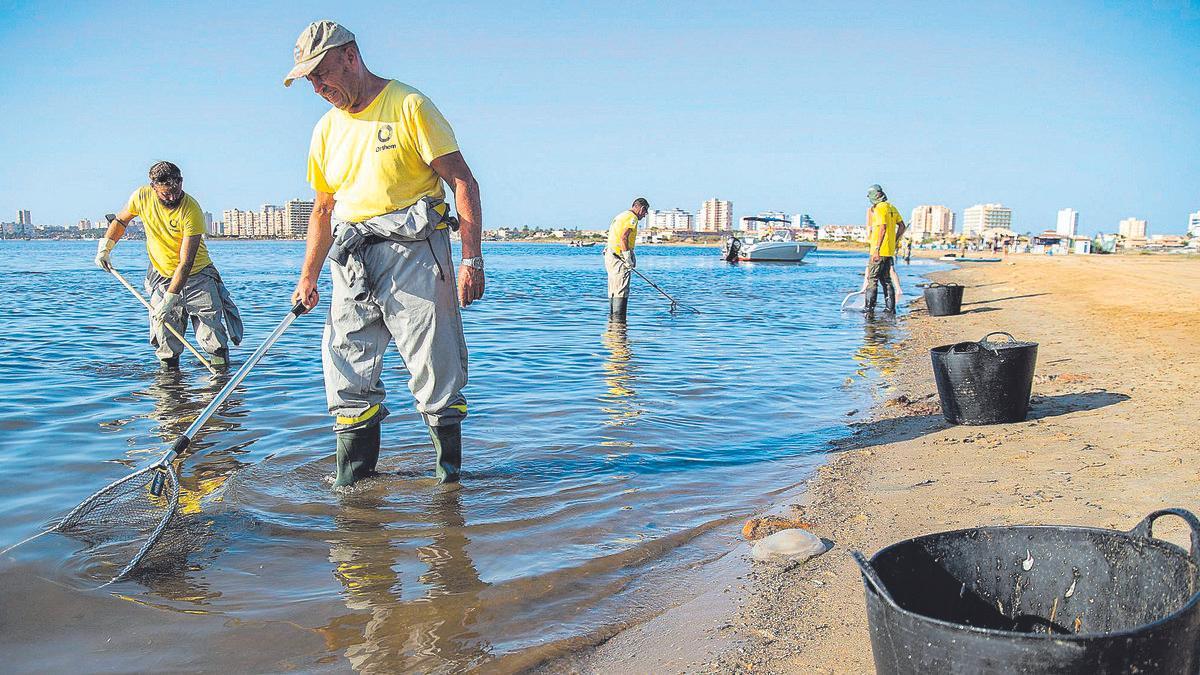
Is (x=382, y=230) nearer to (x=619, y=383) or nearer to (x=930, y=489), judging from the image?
(x=930, y=489)

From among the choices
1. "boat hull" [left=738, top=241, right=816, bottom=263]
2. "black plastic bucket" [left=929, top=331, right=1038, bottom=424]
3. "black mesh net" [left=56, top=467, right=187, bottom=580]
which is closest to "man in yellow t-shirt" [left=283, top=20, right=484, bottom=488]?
"black mesh net" [left=56, top=467, right=187, bottom=580]

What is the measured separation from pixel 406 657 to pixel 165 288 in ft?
20.9

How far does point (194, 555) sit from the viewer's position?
376 centimetres

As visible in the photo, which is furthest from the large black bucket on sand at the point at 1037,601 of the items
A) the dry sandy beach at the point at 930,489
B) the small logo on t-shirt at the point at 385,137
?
the small logo on t-shirt at the point at 385,137

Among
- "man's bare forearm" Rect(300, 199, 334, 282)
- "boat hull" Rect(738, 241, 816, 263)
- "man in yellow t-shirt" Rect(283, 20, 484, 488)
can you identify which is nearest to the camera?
"man in yellow t-shirt" Rect(283, 20, 484, 488)

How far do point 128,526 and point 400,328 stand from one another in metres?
1.61

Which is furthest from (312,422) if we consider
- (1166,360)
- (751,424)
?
(1166,360)

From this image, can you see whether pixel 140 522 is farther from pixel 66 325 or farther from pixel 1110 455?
pixel 66 325

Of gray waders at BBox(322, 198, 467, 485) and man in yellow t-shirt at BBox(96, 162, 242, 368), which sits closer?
gray waders at BBox(322, 198, 467, 485)

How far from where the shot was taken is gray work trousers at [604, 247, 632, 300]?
13.4 meters

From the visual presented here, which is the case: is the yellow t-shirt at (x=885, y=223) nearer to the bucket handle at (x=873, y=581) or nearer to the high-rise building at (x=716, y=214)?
the bucket handle at (x=873, y=581)

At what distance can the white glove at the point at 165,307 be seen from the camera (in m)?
7.79

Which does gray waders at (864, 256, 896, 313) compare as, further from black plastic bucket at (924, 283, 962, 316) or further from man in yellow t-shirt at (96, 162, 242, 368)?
man in yellow t-shirt at (96, 162, 242, 368)

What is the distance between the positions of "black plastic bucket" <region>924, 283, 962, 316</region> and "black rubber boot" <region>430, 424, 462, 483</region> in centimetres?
1212
